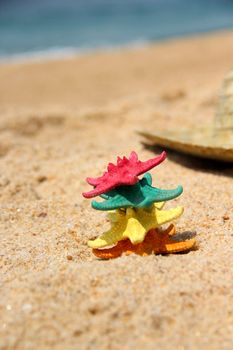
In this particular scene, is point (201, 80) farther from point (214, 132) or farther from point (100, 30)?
point (100, 30)

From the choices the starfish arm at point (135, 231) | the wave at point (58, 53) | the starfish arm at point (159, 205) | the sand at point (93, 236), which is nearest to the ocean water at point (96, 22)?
the wave at point (58, 53)

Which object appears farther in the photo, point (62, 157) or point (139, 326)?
point (62, 157)

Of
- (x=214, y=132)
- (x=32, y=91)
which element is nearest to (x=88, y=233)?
(x=214, y=132)

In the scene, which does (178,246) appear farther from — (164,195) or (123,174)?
(123,174)

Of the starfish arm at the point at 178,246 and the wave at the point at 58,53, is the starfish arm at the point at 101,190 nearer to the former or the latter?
the starfish arm at the point at 178,246

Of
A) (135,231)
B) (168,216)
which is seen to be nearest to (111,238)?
(135,231)

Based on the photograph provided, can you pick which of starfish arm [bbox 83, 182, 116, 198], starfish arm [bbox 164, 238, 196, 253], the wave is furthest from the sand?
the wave

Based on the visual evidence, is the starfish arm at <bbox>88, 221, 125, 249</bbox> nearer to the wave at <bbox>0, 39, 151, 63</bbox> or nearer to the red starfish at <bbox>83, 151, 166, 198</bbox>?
the red starfish at <bbox>83, 151, 166, 198</bbox>
